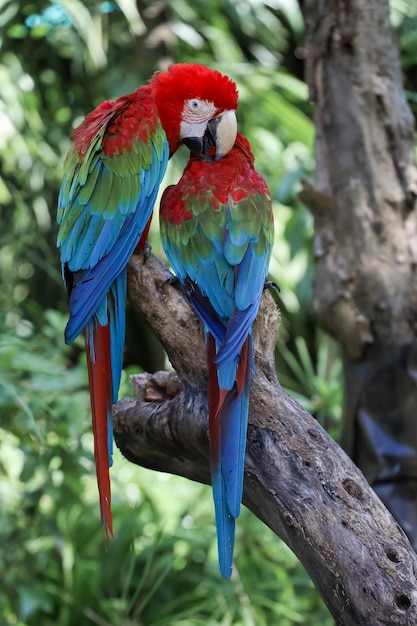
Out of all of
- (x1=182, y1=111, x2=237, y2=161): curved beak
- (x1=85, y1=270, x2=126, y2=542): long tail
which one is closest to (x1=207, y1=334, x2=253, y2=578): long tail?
(x1=85, y1=270, x2=126, y2=542): long tail

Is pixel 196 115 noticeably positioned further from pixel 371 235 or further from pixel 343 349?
pixel 343 349

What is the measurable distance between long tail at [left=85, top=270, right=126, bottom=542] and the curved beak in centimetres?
19

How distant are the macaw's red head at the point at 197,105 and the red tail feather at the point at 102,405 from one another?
10.9 inches

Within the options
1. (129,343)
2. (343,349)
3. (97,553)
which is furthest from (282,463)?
(129,343)

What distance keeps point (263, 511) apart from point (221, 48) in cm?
171

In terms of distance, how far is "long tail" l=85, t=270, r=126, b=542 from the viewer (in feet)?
2.73

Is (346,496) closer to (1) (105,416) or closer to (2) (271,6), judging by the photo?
(1) (105,416)

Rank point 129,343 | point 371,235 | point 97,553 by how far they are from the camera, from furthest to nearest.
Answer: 1. point 129,343
2. point 97,553
3. point 371,235

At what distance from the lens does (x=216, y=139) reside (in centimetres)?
95

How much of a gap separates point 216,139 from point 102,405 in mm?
357

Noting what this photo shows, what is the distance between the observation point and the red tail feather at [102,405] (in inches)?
32.6

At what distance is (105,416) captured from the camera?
855 millimetres

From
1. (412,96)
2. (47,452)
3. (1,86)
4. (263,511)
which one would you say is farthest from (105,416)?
(1,86)

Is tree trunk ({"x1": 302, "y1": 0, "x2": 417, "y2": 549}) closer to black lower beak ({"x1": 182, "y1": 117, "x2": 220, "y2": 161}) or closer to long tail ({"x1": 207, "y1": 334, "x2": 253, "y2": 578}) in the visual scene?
black lower beak ({"x1": 182, "y1": 117, "x2": 220, "y2": 161})
